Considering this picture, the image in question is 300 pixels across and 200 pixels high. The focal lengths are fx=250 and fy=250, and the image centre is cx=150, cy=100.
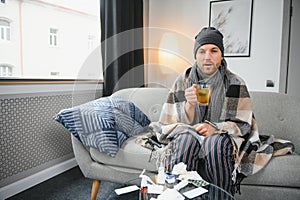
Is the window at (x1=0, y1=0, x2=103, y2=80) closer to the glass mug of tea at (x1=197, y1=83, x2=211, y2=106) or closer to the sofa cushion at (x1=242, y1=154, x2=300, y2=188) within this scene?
the glass mug of tea at (x1=197, y1=83, x2=211, y2=106)

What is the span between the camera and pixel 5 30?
172 cm

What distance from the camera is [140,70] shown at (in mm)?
2760

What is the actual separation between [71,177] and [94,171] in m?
0.54

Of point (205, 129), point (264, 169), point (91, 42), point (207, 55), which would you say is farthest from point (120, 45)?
point (264, 169)

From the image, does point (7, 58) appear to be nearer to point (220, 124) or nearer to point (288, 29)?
point (220, 124)

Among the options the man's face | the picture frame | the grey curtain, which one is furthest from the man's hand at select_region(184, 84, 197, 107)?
the picture frame

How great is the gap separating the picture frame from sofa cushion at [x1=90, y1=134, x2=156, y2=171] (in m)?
1.76

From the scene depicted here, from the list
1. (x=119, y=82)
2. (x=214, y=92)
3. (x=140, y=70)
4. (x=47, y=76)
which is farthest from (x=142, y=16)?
(x=214, y=92)

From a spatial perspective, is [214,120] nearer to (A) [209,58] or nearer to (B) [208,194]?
(A) [209,58]

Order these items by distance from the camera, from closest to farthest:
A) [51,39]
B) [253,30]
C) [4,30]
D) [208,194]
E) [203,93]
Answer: [208,194] < [203,93] < [4,30] < [51,39] < [253,30]

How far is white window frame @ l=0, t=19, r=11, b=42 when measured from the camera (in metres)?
1.69

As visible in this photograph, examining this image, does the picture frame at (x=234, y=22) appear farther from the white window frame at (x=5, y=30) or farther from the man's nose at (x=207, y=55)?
the white window frame at (x=5, y=30)

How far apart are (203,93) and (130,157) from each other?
1.79ft

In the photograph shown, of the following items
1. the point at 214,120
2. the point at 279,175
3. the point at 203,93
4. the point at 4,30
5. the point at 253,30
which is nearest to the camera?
the point at 279,175
